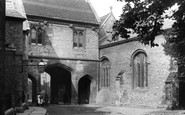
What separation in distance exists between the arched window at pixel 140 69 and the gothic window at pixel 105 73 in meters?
4.48

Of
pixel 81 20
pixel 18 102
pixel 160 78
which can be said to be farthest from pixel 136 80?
pixel 18 102

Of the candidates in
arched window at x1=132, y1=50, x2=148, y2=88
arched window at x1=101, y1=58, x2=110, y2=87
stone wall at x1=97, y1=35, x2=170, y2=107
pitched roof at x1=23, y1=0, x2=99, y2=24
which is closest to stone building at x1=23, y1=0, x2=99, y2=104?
pitched roof at x1=23, y1=0, x2=99, y2=24

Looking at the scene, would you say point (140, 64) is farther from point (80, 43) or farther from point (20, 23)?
point (20, 23)

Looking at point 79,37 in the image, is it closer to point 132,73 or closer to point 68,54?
point 68,54

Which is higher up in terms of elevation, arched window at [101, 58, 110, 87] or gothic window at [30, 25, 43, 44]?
gothic window at [30, 25, 43, 44]

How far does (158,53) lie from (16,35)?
11149mm

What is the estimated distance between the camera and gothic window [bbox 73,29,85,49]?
Answer: 29.2 meters

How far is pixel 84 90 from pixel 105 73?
375cm

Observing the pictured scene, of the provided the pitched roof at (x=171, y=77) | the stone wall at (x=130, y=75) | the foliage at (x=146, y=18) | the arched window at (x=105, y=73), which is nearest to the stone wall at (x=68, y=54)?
the arched window at (x=105, y=73)

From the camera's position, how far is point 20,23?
17500 mm

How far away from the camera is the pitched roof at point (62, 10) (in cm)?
2769

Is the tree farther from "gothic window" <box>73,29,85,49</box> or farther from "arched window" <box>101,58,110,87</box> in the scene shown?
"gothic window" <box>73,29,85,49</box>

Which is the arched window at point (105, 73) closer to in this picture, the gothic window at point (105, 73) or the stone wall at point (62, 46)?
the gothic window at point (105, 73)

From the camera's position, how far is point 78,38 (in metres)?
29.3
